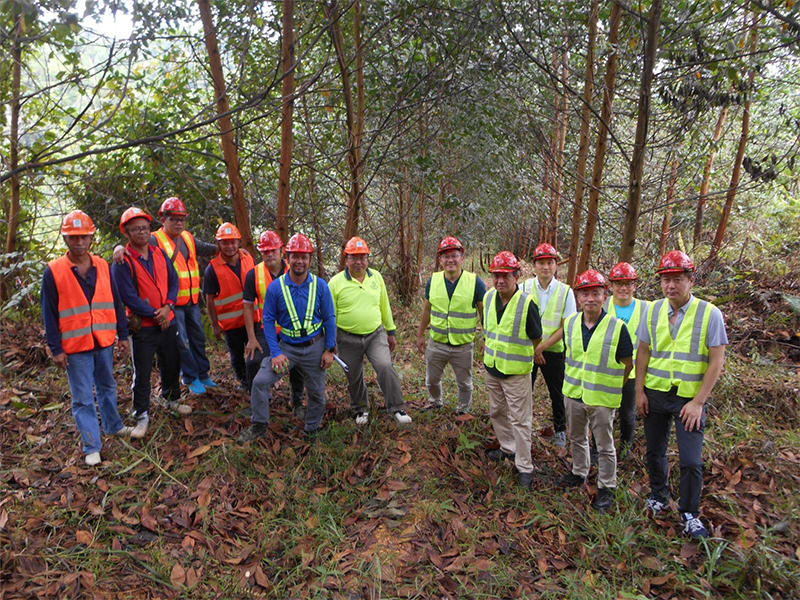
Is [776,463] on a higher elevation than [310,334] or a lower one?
lower

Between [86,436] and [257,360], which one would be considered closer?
[86,436]

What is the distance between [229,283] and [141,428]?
5.61 ft

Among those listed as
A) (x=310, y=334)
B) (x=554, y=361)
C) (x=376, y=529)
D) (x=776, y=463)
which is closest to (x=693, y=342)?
(x=554, y=361)

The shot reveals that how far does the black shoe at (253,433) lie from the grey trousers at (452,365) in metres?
1.97

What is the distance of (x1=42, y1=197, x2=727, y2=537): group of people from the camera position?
155 inches

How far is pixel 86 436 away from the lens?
4.32 metres

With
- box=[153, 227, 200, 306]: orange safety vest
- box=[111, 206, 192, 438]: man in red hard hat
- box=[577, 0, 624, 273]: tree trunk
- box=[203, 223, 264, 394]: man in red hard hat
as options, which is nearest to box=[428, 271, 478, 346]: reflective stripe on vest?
box=[577, 0, 624, 273]: tree trunk

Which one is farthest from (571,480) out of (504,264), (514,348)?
(504,264)

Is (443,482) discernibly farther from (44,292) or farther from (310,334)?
(44,292)

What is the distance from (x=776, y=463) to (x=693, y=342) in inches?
88.6

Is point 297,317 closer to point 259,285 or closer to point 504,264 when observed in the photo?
point 259,285

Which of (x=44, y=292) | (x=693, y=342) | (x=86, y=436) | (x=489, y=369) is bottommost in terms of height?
(x=86, y=436)

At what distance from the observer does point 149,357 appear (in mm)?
4973

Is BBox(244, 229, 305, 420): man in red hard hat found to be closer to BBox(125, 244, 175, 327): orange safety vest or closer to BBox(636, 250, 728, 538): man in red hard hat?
BBox(125, 244, 175, 327): orange safety vest
